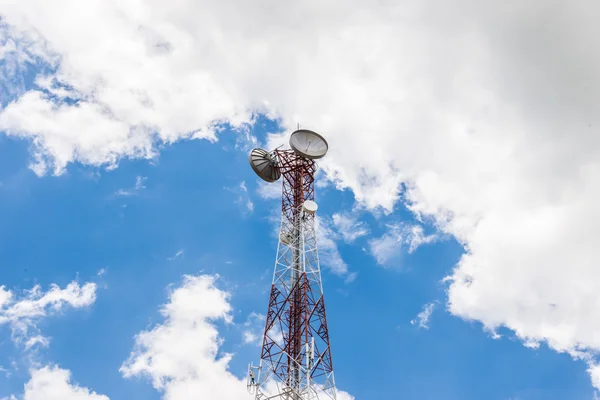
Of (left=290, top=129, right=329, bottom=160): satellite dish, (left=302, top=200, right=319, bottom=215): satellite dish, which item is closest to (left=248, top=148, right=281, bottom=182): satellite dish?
(left=290, top=129, right=329, bottom=160): satellite dish

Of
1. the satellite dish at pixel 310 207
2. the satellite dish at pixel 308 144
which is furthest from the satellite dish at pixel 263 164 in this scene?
the satellite dish at pixel 310 207

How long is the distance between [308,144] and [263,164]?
5.38 m

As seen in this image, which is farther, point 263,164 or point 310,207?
point 263,164

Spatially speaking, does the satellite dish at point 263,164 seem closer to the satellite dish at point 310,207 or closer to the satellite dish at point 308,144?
the satellite dish at point 308,144

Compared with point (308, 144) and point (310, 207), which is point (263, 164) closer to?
point (308, 144)

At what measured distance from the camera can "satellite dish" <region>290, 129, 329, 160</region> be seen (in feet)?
179

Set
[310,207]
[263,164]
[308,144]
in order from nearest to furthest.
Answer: [310,207], [308,144], [263,164]

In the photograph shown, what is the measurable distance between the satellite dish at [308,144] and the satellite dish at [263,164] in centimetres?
401

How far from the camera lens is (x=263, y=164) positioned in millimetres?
57688

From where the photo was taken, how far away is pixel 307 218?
53219mm

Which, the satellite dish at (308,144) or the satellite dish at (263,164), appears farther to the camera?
the satellite dish at (263,164)

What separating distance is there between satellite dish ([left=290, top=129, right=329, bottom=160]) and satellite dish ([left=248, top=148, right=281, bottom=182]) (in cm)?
401

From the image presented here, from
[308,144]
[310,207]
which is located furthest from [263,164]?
[310,207]

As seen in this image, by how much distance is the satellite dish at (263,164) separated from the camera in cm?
5756
